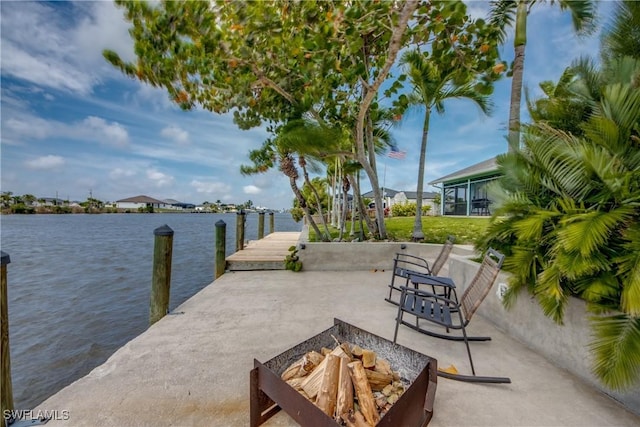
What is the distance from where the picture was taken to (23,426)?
1.66m

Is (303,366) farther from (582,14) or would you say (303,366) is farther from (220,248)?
(582,14)

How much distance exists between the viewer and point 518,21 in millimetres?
4637

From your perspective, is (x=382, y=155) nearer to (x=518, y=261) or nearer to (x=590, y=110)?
(x=590, y=110)

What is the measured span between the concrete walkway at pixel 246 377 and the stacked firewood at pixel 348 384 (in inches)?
12.6

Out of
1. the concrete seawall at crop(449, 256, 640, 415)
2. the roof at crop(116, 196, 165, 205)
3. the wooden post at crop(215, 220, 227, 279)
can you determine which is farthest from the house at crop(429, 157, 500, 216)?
the roof at crop(116, 196, 165, 205)

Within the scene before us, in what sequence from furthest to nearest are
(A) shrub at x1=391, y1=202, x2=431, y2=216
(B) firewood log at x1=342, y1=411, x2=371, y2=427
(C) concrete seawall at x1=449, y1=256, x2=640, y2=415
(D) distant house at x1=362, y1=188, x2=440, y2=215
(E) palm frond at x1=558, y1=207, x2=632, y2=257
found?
(D) distant house at x1=362, y1=188, x2=440, y2=215 → (A) shrub at x1=391, y1=202, x2=431, y2=216 → (C) concrete seawall at x1=449, y1=256, x2=640, y2=415 → (E) palm frond at x1=558, y1=207, x2=632, y2=257 → (B) firewood log at x1=342, y1=411, x2=371, y2=427

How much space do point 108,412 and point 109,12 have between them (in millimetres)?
5524

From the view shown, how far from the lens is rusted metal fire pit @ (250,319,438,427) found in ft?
4.26

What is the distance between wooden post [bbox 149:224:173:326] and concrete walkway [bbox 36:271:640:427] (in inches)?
9.8

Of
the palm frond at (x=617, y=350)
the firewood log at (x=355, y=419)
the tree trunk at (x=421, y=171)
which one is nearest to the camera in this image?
the firewood log at (x=355, y=419)

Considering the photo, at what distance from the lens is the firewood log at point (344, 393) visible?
60.0 inches

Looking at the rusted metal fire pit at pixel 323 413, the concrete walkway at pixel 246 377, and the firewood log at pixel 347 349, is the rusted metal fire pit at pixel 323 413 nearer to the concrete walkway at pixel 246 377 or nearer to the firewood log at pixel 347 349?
the firewood log at pixel 347 349

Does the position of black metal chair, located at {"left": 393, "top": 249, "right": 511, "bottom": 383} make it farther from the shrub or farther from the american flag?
the shrub

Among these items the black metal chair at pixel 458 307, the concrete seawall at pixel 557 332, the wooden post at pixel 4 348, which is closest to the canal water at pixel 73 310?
the wooden post at pixel 4 348
